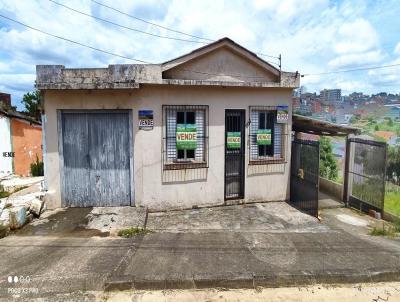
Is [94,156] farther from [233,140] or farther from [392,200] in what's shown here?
[392,200]

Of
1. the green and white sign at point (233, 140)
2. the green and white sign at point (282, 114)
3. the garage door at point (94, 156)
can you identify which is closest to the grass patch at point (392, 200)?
the green and white sign at point (282, 114)

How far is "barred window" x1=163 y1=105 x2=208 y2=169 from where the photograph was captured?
25.4 feet

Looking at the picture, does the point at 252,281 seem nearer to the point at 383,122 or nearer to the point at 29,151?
the point at 29,151

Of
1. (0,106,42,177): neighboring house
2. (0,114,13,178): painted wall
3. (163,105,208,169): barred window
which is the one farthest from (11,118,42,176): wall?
(163,105,208,169): barred window

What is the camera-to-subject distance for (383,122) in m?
61.3

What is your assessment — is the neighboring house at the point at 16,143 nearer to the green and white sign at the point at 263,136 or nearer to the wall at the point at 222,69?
the wall at the point at 222,69

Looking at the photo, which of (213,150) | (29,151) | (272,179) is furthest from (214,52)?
(29,151)

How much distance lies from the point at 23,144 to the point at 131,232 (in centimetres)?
910

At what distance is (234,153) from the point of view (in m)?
8.47

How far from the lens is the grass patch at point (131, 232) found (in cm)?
619

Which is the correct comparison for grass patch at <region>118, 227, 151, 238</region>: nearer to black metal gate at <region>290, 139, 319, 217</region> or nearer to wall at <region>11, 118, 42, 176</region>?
black metal gate at <region>290, 139, 319, 217</region>

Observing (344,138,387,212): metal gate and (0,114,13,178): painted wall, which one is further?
(0,114,13,178): painted wall

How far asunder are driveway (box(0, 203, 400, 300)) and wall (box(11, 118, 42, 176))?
7.51 metres

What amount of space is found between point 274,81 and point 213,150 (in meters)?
2.75
